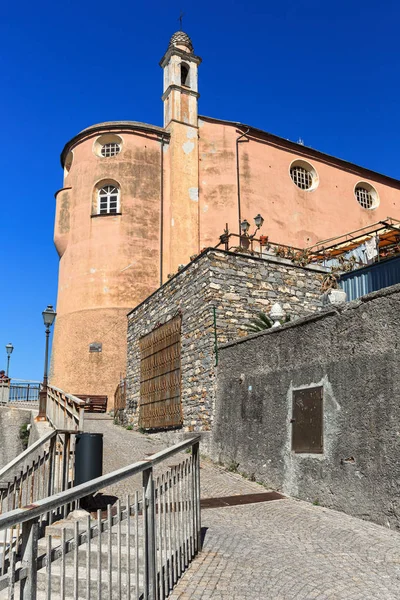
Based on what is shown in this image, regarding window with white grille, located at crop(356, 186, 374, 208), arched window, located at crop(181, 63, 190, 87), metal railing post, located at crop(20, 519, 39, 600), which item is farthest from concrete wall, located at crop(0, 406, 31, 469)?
window with white grille, located at crop(356, 186, 374, 208)

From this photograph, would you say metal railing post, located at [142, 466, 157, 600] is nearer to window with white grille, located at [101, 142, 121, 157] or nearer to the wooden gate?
the wooden gate

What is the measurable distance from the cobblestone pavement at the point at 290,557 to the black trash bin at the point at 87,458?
5.62 ft

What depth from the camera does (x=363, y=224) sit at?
90.5 ft

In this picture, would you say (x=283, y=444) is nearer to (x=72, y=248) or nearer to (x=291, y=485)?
(x=291, y=485)

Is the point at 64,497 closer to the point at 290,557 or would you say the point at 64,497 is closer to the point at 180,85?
the point at 290,557

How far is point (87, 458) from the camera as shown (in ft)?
25.3

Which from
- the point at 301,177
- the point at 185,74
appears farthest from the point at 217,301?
the point at 185,74

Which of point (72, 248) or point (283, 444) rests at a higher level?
point (72, 248)

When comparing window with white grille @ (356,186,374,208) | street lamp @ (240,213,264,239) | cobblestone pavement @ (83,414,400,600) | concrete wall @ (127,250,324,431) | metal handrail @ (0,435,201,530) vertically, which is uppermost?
window with white grille @ (356,186,374,208)

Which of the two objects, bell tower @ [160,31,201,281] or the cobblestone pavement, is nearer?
the cobblestone pavement

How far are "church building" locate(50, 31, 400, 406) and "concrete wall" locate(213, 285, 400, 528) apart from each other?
13.4 m

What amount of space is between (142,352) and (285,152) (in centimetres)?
1390

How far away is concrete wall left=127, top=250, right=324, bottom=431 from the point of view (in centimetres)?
1216

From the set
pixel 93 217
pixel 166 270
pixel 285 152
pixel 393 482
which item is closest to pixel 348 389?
pixel 393 482
